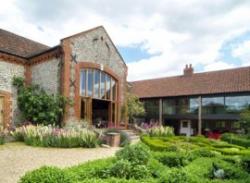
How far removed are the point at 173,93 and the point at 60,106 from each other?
54.6 feet

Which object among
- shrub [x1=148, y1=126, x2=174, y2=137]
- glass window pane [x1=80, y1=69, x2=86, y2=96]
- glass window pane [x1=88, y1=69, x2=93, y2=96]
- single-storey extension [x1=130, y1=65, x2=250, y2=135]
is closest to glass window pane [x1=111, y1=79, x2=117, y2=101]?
glass window pane [x1=88, y1=69, x2=93, y2=96]

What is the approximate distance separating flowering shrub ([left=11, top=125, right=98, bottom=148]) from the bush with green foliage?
1507mm

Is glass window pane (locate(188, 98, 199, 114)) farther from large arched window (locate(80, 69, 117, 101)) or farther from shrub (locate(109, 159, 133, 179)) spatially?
shrub (locate(109, 159, 133, 179))

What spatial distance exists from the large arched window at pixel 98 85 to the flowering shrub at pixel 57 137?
13.7 feet

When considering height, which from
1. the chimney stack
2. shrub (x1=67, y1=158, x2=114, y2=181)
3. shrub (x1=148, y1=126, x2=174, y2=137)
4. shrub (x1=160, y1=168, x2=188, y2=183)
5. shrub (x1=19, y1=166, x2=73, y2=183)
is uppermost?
the chimney stack

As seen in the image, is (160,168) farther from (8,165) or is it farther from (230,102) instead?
(230,102)

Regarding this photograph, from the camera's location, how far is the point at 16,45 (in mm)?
18422

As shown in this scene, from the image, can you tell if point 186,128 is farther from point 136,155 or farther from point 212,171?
point 136,155

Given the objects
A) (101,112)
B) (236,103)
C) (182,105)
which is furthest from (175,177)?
(182,105)

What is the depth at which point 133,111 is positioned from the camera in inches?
981

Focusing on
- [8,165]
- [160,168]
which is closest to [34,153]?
[8,165]

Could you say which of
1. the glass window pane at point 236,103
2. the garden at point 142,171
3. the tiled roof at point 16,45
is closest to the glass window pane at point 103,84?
the tiled roof at point 16,45

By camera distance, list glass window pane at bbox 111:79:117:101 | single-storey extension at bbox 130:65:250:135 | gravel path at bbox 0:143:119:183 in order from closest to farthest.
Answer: gravel path at bbox 0:143:119:183 → glass window pane at bbox 111:79:117:101 → single-storey extension at bbox 130:65:250:135

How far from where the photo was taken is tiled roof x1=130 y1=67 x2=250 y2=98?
26.5m
